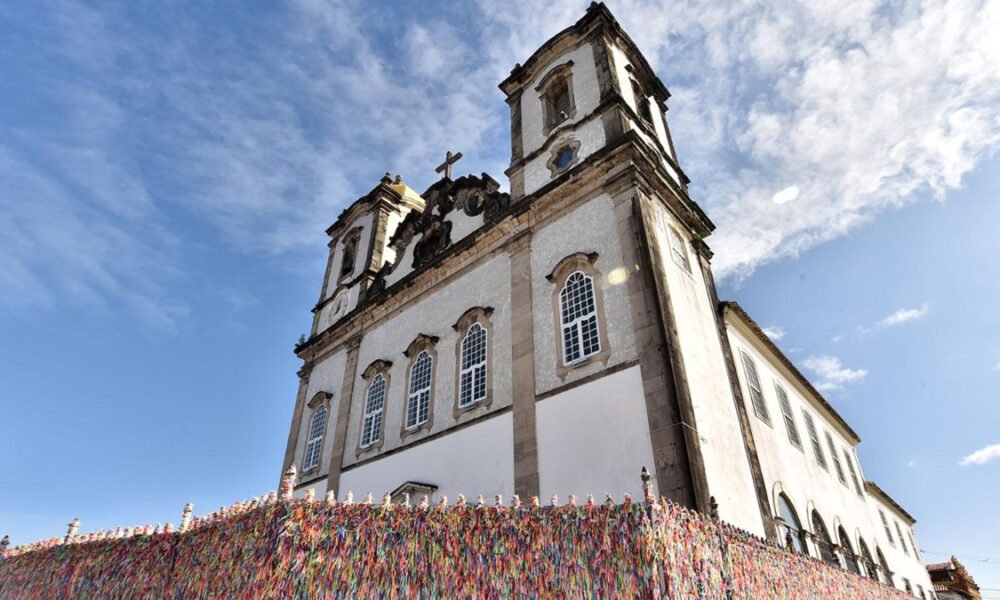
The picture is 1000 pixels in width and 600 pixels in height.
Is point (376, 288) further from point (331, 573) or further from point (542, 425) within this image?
point (331, 573)

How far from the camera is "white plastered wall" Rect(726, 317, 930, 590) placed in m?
12.8

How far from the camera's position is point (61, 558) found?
871 centimetres

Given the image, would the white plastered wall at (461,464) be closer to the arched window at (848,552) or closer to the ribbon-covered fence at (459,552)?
the ribbon-covered fence at (459,552)

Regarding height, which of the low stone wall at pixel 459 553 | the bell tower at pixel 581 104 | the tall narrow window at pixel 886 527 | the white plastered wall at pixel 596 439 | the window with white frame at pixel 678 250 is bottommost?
the low stone wall at pixel 459 553

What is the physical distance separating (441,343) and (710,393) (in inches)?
279

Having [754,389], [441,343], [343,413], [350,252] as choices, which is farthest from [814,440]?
[350,252]

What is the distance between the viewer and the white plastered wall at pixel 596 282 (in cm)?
1107

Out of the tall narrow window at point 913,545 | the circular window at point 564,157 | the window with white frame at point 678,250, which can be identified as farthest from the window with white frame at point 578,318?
the tall narrow window at point 913,545

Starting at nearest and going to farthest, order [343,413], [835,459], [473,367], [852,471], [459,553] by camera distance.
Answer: [459,553] < [473,367] < [343,413] < [835,459] < [852,471]

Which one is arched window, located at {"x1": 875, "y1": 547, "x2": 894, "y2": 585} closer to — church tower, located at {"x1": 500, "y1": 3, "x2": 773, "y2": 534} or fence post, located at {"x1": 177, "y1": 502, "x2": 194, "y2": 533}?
church tower, located at {"x1": 500, "y1": 3, "x2": 773, "y2": 534}

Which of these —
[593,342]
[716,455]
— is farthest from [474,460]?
[716,455]

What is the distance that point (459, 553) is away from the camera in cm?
580

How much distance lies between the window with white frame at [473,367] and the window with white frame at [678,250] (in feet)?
15.9

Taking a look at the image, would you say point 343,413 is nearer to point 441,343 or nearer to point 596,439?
point 441,343
